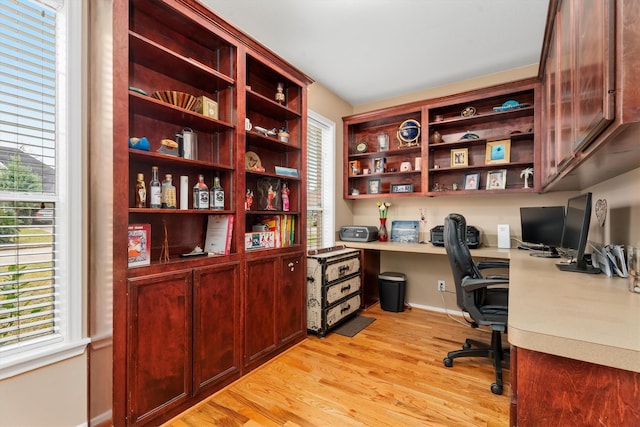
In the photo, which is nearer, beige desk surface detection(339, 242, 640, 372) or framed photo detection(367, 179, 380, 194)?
beige desk surface detection(339, 242, 640, 372)

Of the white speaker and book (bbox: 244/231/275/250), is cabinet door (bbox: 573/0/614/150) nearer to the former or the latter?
Answer: book (bbox: 244/231/275/250)

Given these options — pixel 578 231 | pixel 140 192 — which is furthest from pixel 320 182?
pixel 578 231

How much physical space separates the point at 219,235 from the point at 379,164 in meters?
2.45

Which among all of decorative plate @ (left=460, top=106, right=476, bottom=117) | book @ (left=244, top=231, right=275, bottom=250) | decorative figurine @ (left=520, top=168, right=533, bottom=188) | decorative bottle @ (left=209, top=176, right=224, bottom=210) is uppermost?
decorative plate @ (left=460, top=106, right=476, bottom=117)

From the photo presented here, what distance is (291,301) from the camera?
260 centimetres

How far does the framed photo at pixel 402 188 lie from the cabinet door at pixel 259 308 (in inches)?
75.7

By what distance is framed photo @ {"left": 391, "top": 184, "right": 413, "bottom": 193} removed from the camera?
3.56 meters

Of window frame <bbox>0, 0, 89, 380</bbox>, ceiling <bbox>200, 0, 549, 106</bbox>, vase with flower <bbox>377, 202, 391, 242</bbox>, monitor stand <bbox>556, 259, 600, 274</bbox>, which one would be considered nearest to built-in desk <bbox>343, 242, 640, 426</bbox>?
monitor stand <bbox>556, 259, 600, 274</bbox>

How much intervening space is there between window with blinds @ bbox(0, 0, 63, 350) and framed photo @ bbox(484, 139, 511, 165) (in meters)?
3.65

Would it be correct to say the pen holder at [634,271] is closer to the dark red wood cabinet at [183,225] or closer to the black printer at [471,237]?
the black printer at [471,237]

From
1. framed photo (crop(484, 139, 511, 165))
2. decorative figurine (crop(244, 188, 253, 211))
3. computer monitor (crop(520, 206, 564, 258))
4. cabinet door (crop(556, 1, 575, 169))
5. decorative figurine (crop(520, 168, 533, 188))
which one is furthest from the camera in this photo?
framed photo (crop(484, 139, 511, 165))

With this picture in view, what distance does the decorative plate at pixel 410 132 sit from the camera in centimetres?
349

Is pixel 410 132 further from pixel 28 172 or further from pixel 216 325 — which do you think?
pixel 28 172

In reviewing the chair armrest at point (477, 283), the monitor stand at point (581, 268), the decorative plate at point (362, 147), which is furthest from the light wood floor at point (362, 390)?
the decorative plate at point (362, 147)
